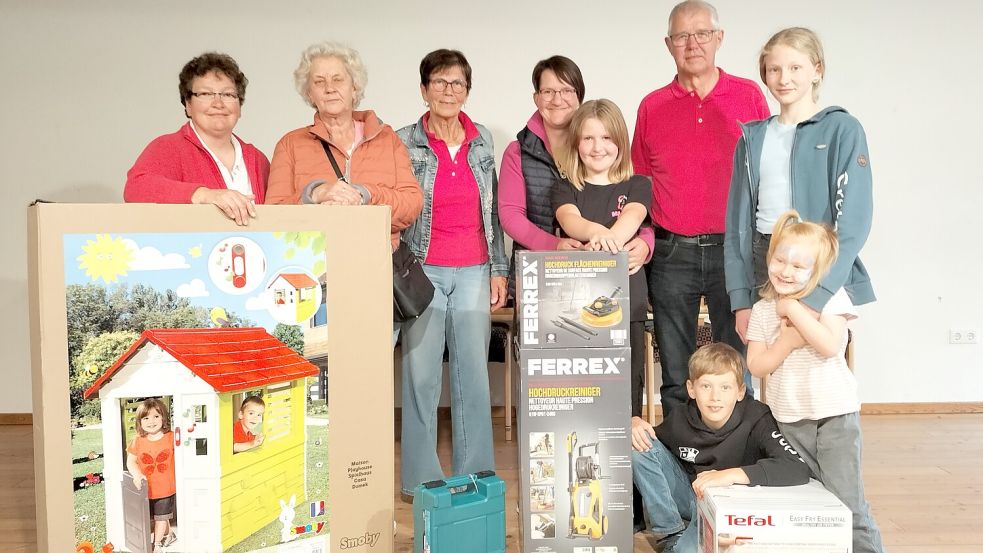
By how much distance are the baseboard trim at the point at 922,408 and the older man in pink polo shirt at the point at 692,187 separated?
2275 millimetres

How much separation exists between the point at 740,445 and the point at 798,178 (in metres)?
0.83

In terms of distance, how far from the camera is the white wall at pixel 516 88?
13.4 ft

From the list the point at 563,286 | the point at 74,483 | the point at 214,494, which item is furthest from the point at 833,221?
the point at 74,483

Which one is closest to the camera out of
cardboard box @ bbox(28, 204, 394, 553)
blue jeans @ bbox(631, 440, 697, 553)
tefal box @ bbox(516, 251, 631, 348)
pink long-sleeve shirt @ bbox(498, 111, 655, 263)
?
cardboard box @ bbox(28, 204, 394, 553)

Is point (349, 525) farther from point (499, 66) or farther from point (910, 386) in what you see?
point (910, 386)

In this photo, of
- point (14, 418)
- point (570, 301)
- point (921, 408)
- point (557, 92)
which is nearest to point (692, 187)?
point (557, 92)

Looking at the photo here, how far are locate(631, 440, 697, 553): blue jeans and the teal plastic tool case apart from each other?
458 mm

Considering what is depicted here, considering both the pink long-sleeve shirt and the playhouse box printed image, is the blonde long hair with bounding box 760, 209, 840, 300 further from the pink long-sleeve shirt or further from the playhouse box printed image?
the playhouse box printed image

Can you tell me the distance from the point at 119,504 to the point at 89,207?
0.76 m

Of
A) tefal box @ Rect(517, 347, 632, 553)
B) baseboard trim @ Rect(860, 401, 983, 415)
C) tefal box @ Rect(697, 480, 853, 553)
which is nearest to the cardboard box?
tefal box @ Rect(517, 347, 632, 553)

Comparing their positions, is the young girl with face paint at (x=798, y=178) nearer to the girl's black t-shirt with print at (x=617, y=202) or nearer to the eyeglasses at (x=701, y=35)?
the girl's black t-shirt with print at (x=617, y=202)

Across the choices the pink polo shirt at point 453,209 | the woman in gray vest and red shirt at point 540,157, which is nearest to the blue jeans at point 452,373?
the pink polo shirt at point 453,209

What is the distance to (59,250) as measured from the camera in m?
1.81

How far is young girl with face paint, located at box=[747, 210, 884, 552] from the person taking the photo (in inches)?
81.9
